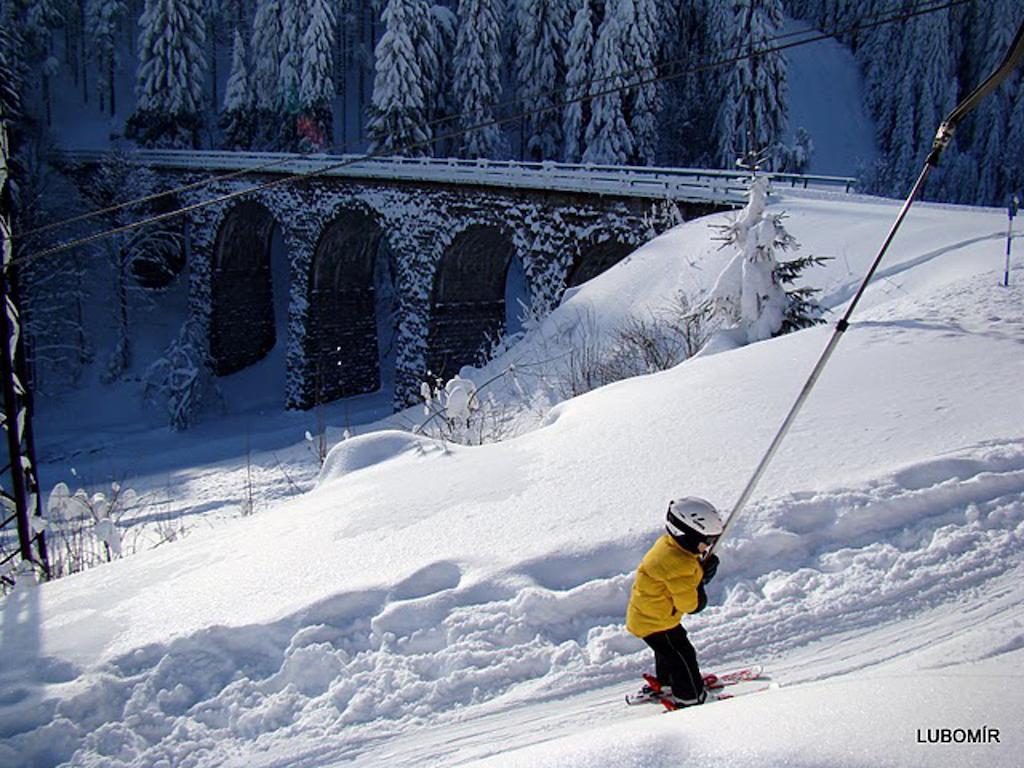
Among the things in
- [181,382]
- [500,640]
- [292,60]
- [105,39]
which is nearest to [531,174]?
[181,382]

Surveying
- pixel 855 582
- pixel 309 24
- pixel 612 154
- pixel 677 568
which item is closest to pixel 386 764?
pixel 677 568

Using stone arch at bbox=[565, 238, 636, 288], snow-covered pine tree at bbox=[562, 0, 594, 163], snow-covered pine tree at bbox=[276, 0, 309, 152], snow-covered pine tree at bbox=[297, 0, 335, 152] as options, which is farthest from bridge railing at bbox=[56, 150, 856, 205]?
snow-covered pine tree at bbox=[562, 0, 594, 163]

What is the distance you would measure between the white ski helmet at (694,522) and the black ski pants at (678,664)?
47 cm

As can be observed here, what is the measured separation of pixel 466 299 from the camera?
26.9m

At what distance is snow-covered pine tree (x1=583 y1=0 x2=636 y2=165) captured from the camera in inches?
Result: 1206

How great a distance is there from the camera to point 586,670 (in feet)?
14.1

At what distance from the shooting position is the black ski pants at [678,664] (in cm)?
389

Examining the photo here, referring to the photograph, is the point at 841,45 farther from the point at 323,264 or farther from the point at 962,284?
the point at 962,284

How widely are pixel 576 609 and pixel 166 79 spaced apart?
41.1 meters

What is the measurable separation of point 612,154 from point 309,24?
16.6 metres

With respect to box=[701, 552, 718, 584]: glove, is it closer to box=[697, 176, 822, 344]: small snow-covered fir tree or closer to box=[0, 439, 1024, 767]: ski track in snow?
box=[0, 439, 1024, 767]: ski track in snow

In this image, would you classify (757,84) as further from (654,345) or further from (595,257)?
(654,345)

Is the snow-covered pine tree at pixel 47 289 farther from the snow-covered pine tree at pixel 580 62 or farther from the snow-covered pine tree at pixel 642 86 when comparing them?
the snow-covered pine tree at pixel 642 86

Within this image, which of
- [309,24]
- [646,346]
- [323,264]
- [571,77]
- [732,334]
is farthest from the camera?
[309,24]
